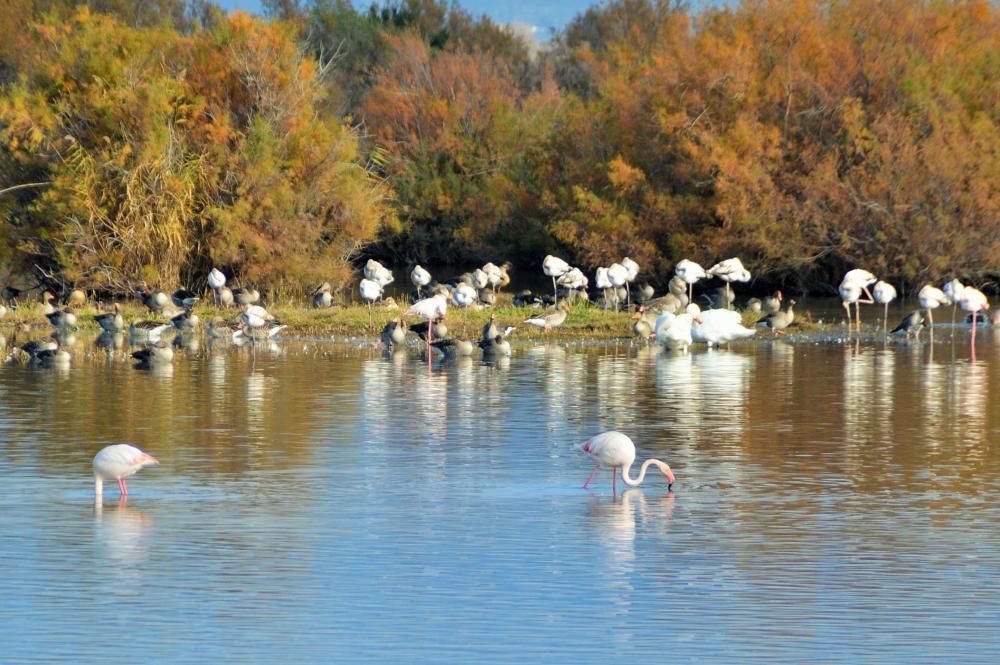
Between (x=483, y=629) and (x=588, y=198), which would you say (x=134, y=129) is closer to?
(x=588, y=198)

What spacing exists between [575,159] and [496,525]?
3288 cm

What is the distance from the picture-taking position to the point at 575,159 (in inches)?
1719

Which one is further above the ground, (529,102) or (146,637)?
(529,102)

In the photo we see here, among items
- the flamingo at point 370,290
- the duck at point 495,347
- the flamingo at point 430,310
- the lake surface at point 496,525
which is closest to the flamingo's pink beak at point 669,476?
the lake surface at point 496,525

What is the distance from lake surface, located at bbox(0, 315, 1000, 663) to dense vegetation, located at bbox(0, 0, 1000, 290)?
477 inches

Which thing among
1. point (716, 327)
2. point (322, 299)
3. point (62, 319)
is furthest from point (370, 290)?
point (716, 327)

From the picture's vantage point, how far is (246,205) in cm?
3206

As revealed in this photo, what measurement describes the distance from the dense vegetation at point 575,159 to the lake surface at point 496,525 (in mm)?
12124

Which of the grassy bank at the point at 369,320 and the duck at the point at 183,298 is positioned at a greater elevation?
the duck at the point at 183,298

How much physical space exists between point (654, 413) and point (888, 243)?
68.2ft

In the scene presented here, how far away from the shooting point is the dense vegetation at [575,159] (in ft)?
104

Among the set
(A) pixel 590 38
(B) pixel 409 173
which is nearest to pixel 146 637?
(B) pixel 409 173

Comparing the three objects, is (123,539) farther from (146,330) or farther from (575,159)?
(575,159)

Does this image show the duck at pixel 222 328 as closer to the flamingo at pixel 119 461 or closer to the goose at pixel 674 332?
the goose at pixel 674 332
